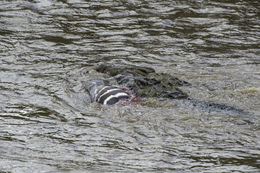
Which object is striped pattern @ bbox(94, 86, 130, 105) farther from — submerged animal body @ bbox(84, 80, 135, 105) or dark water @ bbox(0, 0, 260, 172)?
dark water @ bbox(0, 0, 260, 172)

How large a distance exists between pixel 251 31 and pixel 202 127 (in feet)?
16.5

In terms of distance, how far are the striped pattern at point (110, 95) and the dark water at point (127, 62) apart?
0.14 m

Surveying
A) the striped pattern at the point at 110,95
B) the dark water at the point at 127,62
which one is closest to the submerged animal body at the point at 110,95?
the striped pattern at the point at 110,95

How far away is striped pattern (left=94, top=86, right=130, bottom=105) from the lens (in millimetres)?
7273

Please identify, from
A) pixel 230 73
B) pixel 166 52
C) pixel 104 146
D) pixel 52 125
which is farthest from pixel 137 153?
pixel 166 52

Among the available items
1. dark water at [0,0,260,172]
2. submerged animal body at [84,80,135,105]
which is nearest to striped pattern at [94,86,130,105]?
submerged animal body at [84,80,135,105]

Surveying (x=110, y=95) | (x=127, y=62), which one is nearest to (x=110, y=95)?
(x=110, y=95)

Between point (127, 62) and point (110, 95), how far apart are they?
216 cm

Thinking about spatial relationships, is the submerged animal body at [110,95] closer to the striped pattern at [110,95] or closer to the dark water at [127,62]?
the striped pattern at [110,95]

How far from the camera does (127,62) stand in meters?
9.41

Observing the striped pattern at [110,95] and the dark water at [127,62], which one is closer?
the dark water at [127,62]

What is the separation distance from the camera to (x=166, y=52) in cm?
998

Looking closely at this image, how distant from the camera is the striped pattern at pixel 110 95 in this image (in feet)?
23.9

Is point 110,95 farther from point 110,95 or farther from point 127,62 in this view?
point 127,62
